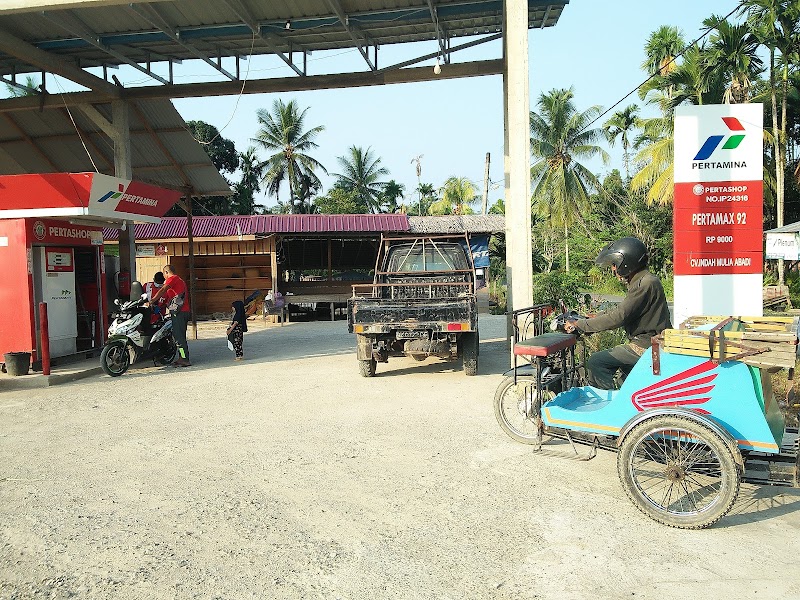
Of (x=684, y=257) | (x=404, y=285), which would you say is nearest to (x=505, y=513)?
(x=684, y=257)

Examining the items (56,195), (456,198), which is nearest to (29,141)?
(56,195)

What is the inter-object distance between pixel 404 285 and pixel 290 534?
22.5 ft

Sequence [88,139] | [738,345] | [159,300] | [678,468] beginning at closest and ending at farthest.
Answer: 1. [738,345]
2. [678,468]
3. [159,300]
4. [88,139]

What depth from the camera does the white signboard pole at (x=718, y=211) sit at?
7.27m

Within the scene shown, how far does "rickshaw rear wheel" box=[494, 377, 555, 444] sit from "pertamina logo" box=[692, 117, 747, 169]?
11.8 ft

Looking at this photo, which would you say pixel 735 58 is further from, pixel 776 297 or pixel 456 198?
pixel 456 198

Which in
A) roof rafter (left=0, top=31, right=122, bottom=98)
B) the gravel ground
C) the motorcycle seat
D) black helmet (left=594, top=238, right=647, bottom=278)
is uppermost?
roof rafter (left=0, top=31, right=122, bottom=98)

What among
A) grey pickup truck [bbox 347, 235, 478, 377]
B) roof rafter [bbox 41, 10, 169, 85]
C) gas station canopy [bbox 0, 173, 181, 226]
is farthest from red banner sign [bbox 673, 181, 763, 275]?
roof rafter [bbox 41, 10, 169, 85]

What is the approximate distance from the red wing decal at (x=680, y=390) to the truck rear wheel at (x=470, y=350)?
511 centimetres

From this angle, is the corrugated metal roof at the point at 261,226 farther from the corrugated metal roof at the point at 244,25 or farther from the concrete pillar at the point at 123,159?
the corrugated metal roof at the point at 244,25

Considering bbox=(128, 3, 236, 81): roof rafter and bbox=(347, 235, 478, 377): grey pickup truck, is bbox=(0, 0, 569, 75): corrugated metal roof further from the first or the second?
bbox=(347, 235, 478, 377): grey pickup truck

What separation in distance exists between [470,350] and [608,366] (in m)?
4.26

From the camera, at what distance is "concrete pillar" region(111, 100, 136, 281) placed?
1421 cm

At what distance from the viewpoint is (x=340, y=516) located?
173 inches
